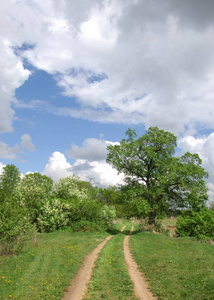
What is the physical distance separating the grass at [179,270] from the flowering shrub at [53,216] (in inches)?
605

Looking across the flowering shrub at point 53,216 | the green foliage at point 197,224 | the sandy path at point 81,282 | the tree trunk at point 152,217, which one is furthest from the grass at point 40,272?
the green foliage at point 197,224

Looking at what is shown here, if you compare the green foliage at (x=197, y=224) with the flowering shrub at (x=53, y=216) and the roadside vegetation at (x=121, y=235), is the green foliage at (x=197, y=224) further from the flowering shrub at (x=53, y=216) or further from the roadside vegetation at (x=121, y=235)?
the flowering shrub at (x=53, y=216)

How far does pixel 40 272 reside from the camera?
42.5 feet

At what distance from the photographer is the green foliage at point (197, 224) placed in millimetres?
28000

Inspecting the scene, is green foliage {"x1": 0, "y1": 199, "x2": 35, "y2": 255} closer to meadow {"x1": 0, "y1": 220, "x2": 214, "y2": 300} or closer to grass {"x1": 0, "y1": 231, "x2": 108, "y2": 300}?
meadow {"x1": 0, "y1": 220, "x2": 214, "y2": 300}

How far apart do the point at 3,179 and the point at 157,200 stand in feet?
161

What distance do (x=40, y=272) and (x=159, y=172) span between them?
21962mm

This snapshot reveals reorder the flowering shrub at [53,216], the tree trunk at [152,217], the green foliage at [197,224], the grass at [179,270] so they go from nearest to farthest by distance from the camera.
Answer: the grass at [179,270]
the green foliage at [197,224]
the tree trunk at [152,217]
the flowering shrub at [53,216]

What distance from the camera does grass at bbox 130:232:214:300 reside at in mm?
9773

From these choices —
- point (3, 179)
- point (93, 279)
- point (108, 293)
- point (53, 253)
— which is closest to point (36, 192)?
point (53, 253)

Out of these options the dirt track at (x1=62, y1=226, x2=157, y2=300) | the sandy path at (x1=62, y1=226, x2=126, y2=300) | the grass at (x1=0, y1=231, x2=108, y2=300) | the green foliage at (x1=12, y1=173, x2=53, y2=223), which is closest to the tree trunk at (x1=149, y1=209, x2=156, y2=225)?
the grass at (x1=0, y1=231, x2=108, y2=300)

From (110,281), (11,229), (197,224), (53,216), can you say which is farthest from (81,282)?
(53,216)

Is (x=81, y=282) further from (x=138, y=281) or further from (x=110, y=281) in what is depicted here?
(x=138, y=281)

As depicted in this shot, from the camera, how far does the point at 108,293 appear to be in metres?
10.1
